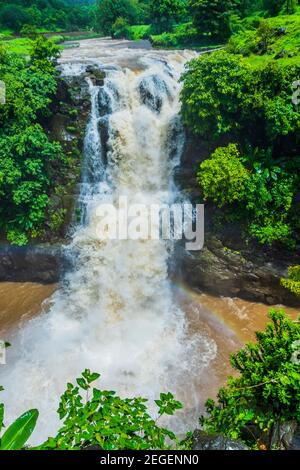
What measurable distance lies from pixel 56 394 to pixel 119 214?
592 cm

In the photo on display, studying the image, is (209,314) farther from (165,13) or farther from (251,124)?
(165,13)

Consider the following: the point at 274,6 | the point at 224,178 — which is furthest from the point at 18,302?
the point at 274,6

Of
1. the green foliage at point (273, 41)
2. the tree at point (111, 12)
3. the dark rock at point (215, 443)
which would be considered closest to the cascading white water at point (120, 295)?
the green foliage at point (273, 41)

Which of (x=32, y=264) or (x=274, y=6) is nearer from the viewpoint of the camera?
(x=32, y=264)

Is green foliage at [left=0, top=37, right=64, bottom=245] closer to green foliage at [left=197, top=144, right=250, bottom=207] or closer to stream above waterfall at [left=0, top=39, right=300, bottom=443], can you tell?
stream above waterfall at [left=0, top=39, right=300, bottom=443]

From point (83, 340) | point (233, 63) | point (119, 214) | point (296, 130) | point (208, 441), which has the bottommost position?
point (83, 340)

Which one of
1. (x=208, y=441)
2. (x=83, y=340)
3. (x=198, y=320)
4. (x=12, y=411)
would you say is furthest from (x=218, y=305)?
(x=208, y=441)

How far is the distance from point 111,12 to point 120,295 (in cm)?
2453

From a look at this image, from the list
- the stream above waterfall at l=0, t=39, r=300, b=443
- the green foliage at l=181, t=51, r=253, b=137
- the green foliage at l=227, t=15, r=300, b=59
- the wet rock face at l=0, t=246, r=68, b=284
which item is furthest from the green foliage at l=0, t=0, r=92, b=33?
the wet rock face at l=0, t=246, r=68, b=284

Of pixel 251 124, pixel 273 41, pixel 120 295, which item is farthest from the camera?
pixel 273 41

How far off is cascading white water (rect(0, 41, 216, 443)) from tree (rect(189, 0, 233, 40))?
5470 millimetres

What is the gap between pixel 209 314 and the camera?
1006cm
